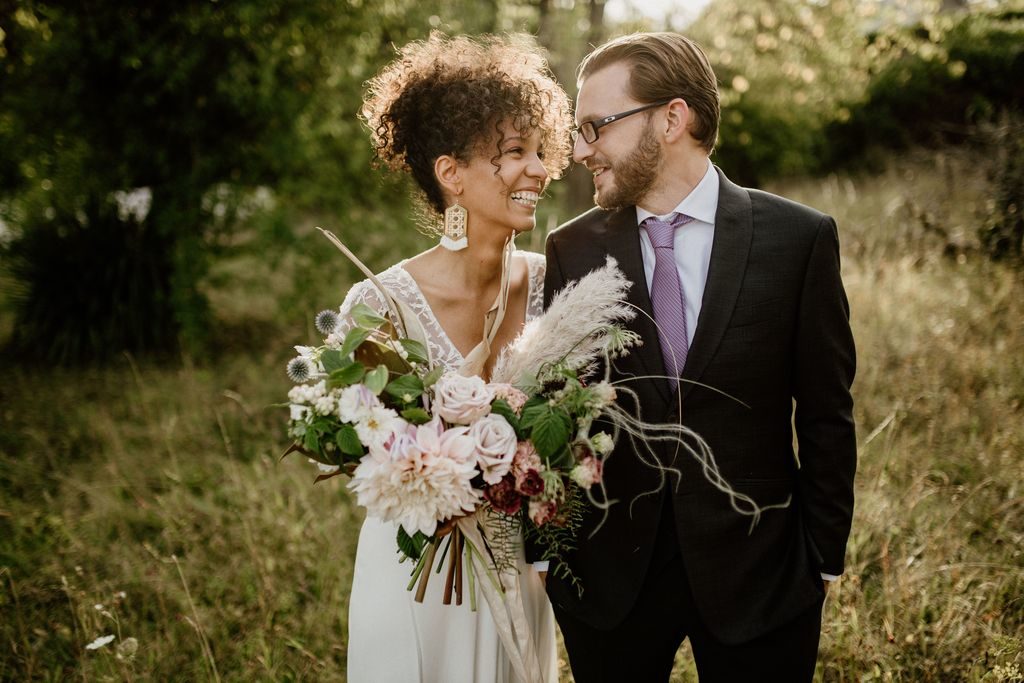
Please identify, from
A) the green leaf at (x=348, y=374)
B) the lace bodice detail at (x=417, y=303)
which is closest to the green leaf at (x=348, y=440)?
the green leaf at (x=348, y=374)

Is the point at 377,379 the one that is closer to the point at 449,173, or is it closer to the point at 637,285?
the point at 637,285

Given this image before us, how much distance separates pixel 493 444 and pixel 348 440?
1.14ft

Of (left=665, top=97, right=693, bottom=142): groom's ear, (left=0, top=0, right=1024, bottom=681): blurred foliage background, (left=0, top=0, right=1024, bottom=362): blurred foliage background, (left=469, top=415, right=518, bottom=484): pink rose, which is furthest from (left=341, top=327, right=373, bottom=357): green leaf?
(left=0, top=0, right=1024, bottom=362): blurred foliage background

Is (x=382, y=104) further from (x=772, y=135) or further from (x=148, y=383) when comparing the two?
Answer: (x=772, y=135)

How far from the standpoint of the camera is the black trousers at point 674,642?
1954mm

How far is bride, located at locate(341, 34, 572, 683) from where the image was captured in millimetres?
2270

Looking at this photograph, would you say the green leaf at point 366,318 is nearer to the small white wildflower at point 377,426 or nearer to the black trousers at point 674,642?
the small white wildflower at point 377,426

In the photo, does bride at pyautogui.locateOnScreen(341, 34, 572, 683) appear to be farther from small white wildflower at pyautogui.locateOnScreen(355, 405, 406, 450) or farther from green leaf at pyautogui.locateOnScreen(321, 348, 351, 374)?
small white wildflower at pyautogui.locateOnScreen(355, 405, 406, 450)

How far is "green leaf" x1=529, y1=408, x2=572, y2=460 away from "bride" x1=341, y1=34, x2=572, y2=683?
56 centimetres

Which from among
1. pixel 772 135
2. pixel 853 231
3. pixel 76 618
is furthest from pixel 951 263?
pixel 772 135

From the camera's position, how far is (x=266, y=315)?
9328 mm

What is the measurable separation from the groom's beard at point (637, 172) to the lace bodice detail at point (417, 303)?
52cm

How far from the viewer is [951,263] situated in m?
6.25

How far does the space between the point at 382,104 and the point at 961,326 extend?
455cm
